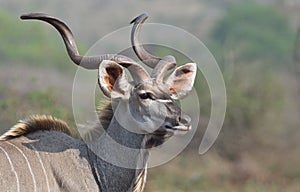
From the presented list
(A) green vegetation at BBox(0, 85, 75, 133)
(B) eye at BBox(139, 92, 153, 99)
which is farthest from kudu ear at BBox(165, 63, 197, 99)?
(A) green vegetation at BBox(0, 85, 75, 133)

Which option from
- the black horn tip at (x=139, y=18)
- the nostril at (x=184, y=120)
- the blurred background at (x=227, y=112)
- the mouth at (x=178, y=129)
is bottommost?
the blurred background at (x=227, y=112)

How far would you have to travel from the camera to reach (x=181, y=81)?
626 cm

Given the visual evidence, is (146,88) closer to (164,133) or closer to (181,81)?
(164,133)

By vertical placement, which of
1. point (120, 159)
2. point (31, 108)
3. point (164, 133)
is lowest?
point (31, 108)

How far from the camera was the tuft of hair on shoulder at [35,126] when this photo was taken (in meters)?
5.90

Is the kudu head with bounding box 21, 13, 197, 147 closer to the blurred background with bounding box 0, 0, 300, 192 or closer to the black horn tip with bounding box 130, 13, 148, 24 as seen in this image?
the black horn tip with bounding box 130, 13, 148, 24

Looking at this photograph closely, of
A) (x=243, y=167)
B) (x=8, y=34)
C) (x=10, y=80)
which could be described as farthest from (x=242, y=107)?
(x=8, y=34)

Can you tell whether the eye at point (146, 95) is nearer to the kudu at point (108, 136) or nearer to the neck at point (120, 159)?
the kudu at point (108, 136)

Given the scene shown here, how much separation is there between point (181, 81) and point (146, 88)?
0.49 m

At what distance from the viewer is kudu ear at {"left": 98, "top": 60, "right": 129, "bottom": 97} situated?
5.88 meters

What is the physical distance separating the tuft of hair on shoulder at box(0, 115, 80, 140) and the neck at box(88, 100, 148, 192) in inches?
9.5

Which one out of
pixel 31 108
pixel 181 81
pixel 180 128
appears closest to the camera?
pixel 180 128

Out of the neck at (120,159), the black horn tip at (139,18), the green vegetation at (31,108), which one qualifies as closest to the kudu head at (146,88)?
the neck at (120,159)

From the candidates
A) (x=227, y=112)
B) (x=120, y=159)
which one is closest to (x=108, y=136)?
(x=120, y=159)
